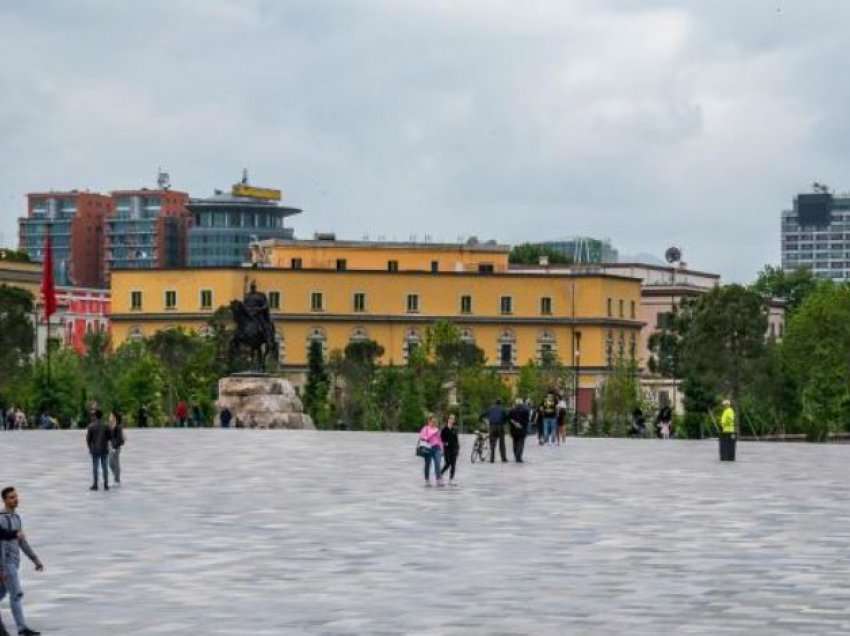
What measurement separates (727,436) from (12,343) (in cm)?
6415

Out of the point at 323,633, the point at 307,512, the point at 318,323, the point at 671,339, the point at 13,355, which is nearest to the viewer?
the point at 323,633

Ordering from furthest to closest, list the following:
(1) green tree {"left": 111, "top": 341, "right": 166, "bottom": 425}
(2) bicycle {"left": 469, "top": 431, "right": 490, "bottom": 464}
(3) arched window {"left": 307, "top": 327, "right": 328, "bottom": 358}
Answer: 1. (3) arched window {"left": 307, "top": 327, "right": 328, "bottom": 358}
2. (1) green tree {"left": 111, "top": 341, "right": 166, "bottom": 425}
3. (2) bicycle {"left": 469, "top": 431, "right": 490, "bottom": 464}

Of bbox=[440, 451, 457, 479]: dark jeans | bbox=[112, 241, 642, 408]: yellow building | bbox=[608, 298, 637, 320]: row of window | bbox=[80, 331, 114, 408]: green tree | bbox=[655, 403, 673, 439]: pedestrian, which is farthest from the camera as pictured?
bbox=[608, 298, 637, 320]: row of window

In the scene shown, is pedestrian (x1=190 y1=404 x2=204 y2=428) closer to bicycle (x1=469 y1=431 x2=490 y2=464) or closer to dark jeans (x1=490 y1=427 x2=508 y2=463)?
bicycle (x1=469 y1=431 x2=490 y2=464)

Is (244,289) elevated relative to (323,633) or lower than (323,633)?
elevated

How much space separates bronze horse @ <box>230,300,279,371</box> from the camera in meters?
80.9

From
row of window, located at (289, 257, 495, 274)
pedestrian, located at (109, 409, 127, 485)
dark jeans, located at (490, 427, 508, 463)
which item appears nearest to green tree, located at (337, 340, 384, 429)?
row of window, located at (289, 257, 495, 274)

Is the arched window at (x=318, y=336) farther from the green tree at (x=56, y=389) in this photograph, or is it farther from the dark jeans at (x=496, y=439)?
the dark jeans at (x=496, y=439)

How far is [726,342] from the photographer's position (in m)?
124

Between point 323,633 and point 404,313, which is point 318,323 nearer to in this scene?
point 404,313

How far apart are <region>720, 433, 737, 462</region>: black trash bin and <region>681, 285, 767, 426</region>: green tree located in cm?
6099

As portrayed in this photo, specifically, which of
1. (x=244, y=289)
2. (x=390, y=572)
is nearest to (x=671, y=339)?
(x=244, y=289)

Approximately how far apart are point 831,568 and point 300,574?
6.29 meters

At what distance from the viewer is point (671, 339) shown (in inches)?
5797
